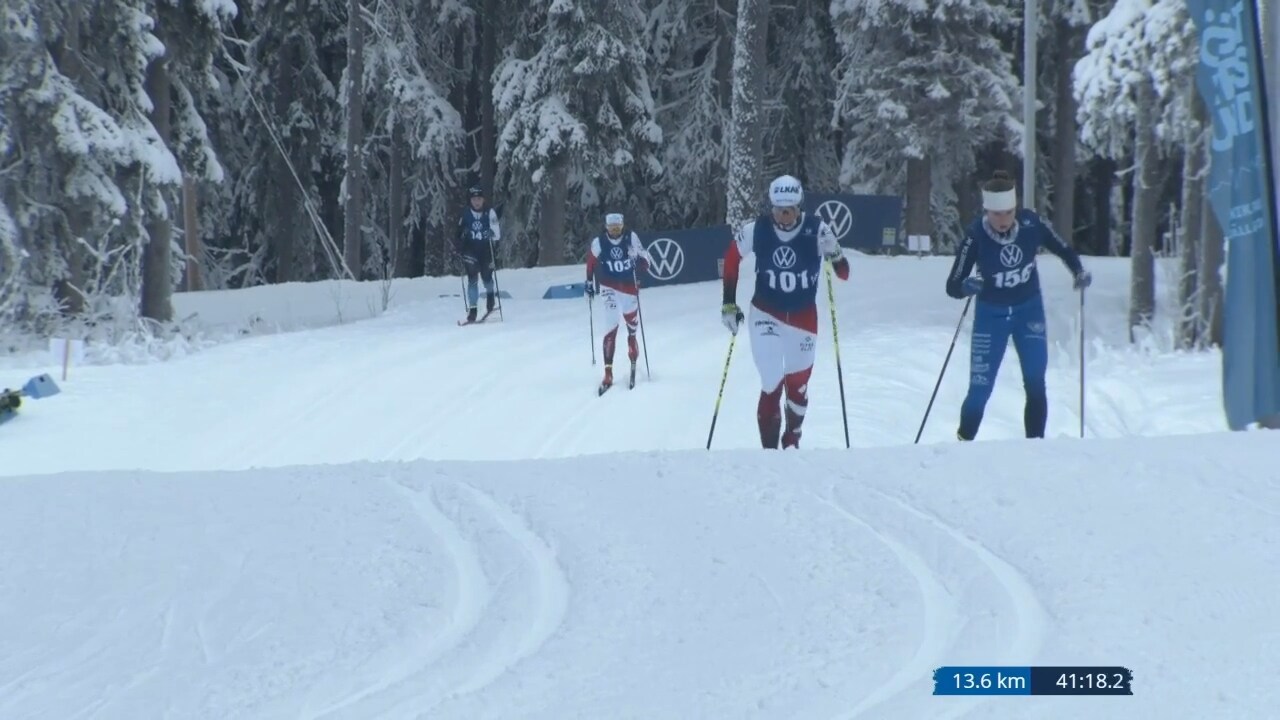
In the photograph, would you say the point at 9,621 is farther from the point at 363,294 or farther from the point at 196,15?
the point at 363,294

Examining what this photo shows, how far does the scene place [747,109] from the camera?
2484cm

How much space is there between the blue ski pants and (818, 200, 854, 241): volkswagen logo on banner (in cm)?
1635

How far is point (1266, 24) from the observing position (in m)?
9.77

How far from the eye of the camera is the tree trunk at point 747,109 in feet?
81.3

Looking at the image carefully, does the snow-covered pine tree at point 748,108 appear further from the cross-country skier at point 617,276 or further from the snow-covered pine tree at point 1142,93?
the cross-country skier at point 617,276

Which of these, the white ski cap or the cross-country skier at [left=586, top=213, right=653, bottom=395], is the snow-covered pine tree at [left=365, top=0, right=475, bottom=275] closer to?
the cross-country skier at [left=586, top=213, right=653, bottom=395]

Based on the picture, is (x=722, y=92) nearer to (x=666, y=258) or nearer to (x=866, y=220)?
(x=866, y=220)

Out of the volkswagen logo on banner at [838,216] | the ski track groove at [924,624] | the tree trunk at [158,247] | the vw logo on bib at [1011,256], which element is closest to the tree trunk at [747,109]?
the volkswagen logo on banner at [838,216]

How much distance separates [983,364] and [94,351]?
11.5 metres

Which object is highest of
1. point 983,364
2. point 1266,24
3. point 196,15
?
point 196,15

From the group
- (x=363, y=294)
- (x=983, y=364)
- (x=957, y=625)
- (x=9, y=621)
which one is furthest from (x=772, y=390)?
(x=363, y=294)

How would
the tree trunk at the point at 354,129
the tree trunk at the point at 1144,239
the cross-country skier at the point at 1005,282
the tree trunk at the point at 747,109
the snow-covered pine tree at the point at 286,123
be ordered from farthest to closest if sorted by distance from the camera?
the snow-covered pine tree at the point at 286,123, the tree trunk at the point at 354,129, the tree trunk at the point at 747,109, the tree trunk at the point at 1144,239, the cross-country skier at the point at 1005,282

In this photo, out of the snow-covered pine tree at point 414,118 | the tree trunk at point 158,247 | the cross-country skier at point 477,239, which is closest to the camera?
the cross-country skier at point 477,239

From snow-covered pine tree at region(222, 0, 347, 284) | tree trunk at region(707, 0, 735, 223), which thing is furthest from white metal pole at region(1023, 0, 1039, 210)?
snow-covered pine tree at region(222, 0, 347, 284)
